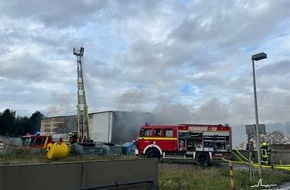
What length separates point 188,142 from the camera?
23406 mm

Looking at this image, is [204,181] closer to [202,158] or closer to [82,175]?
[82,175]

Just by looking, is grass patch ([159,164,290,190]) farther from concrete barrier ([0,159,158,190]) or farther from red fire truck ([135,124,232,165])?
red fire truck ([135,124,232,165])

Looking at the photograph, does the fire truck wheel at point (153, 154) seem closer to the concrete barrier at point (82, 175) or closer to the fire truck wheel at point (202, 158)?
the fire truck wheel at point (202, 158)

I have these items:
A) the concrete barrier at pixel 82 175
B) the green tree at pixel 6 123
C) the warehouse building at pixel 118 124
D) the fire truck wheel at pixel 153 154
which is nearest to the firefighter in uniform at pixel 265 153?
the fire truck wheel at pixel 153 154

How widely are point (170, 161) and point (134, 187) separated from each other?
15.2 meters

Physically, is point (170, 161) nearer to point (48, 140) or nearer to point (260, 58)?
point (48, 140)

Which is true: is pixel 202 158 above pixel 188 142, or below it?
below

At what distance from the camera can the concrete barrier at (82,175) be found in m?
5.93

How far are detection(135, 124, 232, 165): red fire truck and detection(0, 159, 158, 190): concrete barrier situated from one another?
14.4 m

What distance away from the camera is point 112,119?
36.9 meters

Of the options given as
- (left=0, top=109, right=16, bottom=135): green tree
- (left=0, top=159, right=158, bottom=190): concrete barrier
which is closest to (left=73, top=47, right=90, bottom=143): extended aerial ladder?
(left=0, top=159, right=158, bottom=190): concrete barrier

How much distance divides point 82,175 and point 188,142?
16.8m

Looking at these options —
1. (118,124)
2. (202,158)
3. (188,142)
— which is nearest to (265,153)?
(202,158)

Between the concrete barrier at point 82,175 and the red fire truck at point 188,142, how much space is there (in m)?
14.4
